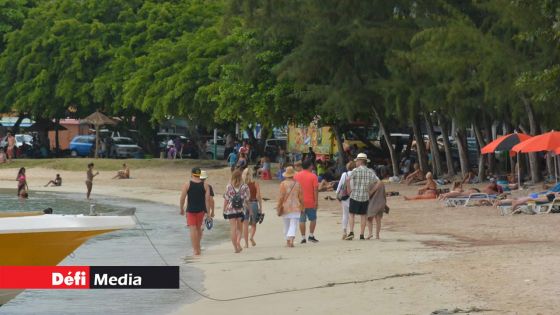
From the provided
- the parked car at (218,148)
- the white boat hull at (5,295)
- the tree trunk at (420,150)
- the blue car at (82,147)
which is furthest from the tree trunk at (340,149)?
the white boat hull at (5,295)

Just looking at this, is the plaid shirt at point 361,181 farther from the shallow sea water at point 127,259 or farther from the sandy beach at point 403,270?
the shallow sea water at point 127,259

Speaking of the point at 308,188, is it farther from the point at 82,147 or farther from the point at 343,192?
the point at 82,147

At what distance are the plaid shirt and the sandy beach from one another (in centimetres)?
88

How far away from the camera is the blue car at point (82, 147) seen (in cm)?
6506

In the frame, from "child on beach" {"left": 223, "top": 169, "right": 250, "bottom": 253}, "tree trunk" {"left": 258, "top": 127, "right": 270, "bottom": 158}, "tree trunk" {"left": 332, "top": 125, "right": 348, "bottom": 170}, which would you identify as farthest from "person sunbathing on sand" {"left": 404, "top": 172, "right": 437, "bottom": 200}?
"tree trunk" {"left": 258, "top": 127, "right": 270, "bottom": 158}

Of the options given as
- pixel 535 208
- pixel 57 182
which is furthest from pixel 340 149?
pixel 535 208

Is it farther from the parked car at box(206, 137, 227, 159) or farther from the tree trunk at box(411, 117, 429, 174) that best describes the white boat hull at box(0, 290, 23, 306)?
the parked car at box(206, 137, 227, 159)

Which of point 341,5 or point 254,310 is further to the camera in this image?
point 341,5

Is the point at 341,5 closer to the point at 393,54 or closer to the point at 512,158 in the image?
the point at 393,54

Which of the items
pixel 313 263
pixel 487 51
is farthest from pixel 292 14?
pixel 313 263

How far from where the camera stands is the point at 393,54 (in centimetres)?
3734

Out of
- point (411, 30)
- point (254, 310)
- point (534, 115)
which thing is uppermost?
point (411, 30)

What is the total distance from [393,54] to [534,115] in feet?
16.5

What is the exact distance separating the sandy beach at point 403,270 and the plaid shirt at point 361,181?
884 mm
